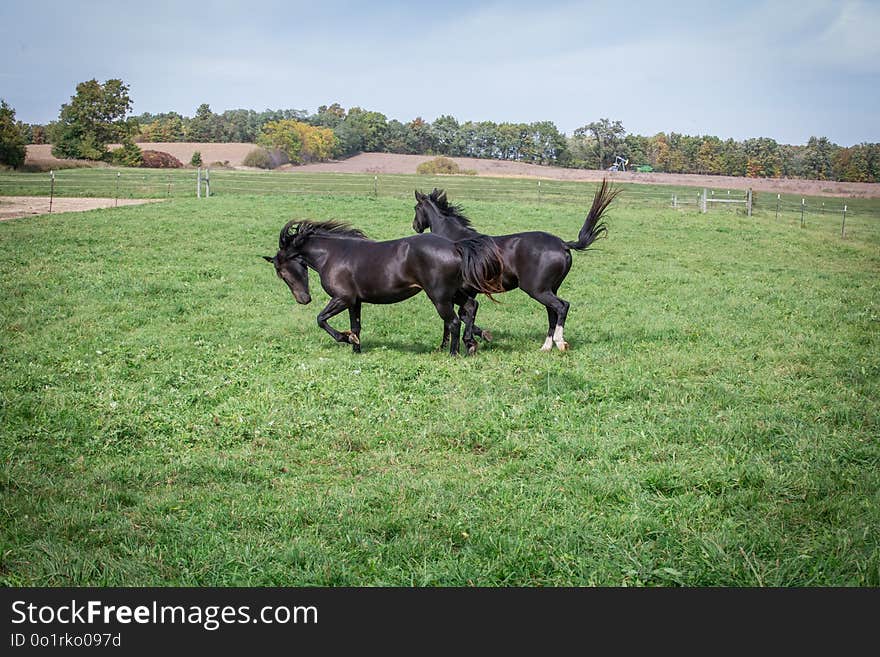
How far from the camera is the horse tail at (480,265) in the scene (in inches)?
371

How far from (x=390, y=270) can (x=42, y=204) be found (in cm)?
2257

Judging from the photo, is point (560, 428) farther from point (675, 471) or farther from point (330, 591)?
point (330, 591)

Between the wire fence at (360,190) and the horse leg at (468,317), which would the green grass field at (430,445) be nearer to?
the horse leg at (468,317)

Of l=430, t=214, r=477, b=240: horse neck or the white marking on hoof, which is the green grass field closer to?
the white marking on hoof

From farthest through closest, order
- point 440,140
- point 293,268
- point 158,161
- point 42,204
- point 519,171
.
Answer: point 440,140 → point 519,171 → point 158,161 → point 42,204 → point 293,268

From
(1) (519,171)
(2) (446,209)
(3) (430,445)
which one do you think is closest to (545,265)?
(2) (446,209)

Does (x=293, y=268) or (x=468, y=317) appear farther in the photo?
(x=293, y=268)

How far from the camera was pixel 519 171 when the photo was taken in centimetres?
7294

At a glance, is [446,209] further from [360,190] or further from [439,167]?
[439,167]

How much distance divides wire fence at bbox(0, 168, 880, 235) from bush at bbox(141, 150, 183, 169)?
66.3ft

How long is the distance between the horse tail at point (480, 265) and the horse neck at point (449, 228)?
6.61 ft

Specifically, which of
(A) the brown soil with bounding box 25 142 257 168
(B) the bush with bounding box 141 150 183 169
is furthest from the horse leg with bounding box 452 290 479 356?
(A) the brown soil with bounding box 25 142 257 168

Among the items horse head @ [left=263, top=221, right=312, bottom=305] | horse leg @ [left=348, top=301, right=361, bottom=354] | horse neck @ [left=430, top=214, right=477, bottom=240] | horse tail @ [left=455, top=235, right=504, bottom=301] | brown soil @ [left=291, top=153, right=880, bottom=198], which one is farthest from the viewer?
brown soil @ [left=291, top=153, right=880, bottom=198]

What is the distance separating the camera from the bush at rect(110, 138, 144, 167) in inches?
2399
